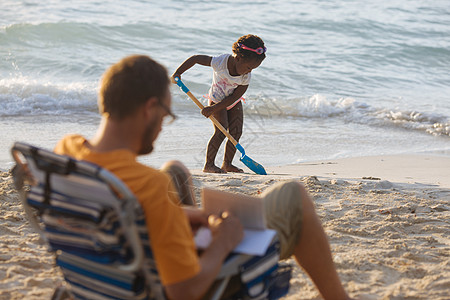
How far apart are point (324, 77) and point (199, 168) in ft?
21.3

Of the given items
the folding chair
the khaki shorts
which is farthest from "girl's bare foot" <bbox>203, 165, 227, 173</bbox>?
the folding chair

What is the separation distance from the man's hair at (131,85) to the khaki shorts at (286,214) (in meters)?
0.74

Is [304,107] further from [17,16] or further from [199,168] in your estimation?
[17,16]

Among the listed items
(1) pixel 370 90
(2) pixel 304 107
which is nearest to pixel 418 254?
(2) pixel 304 107

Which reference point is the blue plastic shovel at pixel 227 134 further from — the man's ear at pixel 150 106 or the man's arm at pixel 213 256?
A: the man's ear at pixel 150 106

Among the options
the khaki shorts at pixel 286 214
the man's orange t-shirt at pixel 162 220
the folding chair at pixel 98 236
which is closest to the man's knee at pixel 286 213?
the khaki shorts at pixel 286 214

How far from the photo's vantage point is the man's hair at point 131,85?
72.2 inches

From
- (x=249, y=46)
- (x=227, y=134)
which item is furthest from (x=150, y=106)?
(x=227, y=134)

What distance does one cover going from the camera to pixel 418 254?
136 inches

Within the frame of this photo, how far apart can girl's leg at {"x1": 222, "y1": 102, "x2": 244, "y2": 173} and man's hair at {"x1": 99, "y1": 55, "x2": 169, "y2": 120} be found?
4311mm

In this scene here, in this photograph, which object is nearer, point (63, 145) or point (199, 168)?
point (63, 145)

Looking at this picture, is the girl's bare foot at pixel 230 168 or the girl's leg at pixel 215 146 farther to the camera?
the girl's bare foot at pixel 230 168

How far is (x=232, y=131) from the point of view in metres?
6.26

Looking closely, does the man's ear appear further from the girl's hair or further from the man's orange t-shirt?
the girl's hair
